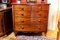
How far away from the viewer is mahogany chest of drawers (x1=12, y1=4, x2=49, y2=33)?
3287mm

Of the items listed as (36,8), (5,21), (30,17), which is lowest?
(5,21)

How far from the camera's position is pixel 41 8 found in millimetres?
3285

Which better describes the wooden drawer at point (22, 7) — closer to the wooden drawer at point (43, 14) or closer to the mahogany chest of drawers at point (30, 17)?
the mahogany chest of drawers at point (30, 17)

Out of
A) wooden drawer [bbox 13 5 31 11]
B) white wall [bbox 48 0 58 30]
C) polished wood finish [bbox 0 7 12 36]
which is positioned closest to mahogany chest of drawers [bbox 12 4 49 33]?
wooden drawer [bbox 13 5 31 11]

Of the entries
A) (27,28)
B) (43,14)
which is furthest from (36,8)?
(27,28)

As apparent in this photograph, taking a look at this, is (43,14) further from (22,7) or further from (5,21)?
(5,21)

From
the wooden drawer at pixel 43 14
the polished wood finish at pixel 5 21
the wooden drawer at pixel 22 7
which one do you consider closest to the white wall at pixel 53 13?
the wooden drawer at pixel 43 14

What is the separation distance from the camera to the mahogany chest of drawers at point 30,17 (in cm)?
329

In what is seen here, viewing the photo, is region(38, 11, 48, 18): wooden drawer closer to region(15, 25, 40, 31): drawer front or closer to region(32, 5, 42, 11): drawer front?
region(32, 5, 42, 11): drawer front

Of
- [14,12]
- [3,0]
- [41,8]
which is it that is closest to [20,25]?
[14,12]

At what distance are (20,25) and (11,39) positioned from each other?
0.47 metres

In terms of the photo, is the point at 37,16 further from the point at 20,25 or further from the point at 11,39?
the point at 11,39

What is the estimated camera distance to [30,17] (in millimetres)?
3336

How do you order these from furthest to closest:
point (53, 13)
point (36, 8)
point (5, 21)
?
point (53, 13) < point (5, 21) < point (36, 8)
